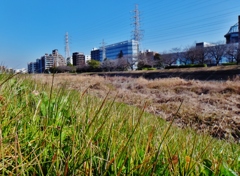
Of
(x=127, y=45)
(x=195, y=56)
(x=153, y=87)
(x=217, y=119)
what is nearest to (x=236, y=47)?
(x=195, y=56)

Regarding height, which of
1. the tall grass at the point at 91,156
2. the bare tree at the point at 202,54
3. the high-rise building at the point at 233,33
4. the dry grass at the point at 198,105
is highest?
the high-rise building at the point at 233,33

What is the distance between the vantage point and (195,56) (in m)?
43.0

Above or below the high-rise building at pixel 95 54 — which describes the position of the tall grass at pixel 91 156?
below

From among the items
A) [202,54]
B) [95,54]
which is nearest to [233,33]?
[202,54]

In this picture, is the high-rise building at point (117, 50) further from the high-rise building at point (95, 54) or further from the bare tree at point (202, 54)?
the bare tree at point (202, 54)

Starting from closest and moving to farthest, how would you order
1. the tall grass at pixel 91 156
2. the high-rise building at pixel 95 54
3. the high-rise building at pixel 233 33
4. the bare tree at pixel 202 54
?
the tall grass at pixel 91 156, the bare tree at pixel 202 54, the high-rise building at pixel 233 33, the high-rise building at pixel 95 54

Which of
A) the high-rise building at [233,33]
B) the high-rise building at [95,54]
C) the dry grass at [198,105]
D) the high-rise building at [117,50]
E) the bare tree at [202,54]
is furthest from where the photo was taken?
the high-rise building at [95,54]

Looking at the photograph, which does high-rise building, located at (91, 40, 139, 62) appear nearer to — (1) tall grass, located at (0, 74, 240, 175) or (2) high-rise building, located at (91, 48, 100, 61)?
(2) high-rise building, located at (91, 48, 100, 61)

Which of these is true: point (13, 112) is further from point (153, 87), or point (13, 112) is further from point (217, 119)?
point (153, 87)

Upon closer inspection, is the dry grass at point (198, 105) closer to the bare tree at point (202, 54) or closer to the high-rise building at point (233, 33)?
the bare tree at point (202, 54)

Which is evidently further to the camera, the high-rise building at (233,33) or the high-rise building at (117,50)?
the high-rise building at (117,50)

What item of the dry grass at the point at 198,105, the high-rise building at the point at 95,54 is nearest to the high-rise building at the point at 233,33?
the dry grass at the point at 198,105

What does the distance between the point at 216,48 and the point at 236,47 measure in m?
4.06

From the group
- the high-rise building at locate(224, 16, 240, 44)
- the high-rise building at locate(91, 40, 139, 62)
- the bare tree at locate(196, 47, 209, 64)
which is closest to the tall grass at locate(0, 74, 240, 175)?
the bare tree at locate(196, 47, 209, 64)
